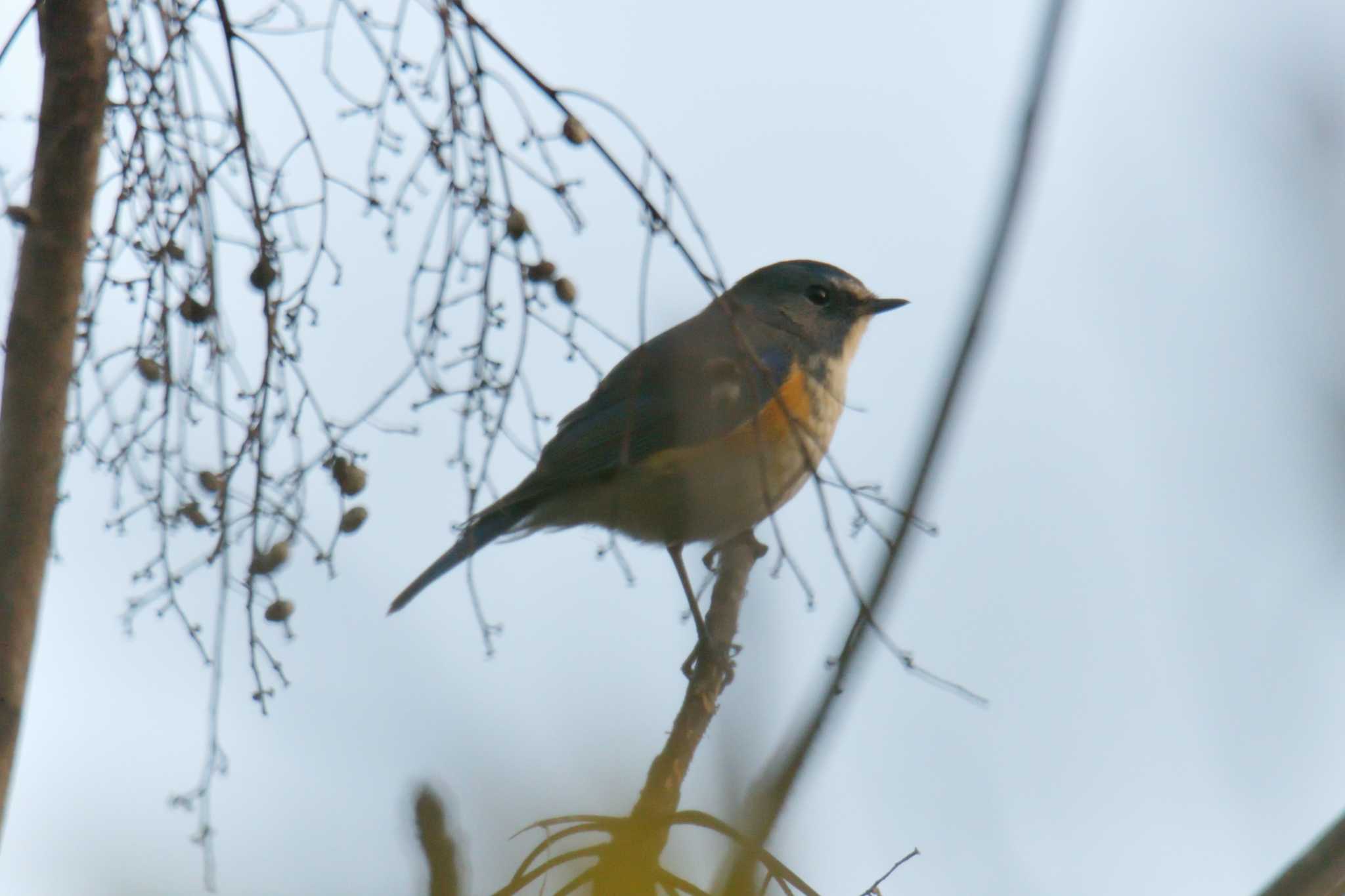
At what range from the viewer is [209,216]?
10.4 feet

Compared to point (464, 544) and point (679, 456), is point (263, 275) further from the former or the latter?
point (464, 544)

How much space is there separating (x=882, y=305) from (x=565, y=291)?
3.06 m

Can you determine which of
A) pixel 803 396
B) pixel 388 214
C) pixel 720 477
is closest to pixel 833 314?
pixel 803 396

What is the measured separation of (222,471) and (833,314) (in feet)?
11.2

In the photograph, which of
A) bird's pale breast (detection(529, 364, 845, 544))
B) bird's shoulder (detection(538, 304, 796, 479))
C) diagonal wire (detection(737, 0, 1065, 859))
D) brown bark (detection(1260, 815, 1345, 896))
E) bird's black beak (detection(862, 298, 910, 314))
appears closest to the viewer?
diagonal wire (detection(737, 0, 1065, 859))

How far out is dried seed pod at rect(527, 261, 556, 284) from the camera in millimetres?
3223

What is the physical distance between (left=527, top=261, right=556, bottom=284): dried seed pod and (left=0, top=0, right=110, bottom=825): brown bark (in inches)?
36.2

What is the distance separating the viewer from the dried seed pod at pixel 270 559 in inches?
122

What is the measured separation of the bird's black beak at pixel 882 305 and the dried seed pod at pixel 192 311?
339cm

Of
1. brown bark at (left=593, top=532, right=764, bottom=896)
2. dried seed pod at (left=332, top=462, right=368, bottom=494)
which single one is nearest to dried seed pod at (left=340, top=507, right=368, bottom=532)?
dried seed pod at (left=332, top=462, right=368, bottom=494)

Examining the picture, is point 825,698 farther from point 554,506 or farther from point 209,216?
point 554,506

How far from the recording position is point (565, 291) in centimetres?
332

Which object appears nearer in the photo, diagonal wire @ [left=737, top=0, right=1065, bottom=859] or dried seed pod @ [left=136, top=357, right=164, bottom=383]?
diagonal wire @ [left=737, top=0, right=1065, bottom=859]

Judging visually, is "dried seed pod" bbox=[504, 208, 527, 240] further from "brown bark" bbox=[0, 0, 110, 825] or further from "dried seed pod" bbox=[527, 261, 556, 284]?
"brown bark" bbox=[0, 0, 110, 825]
